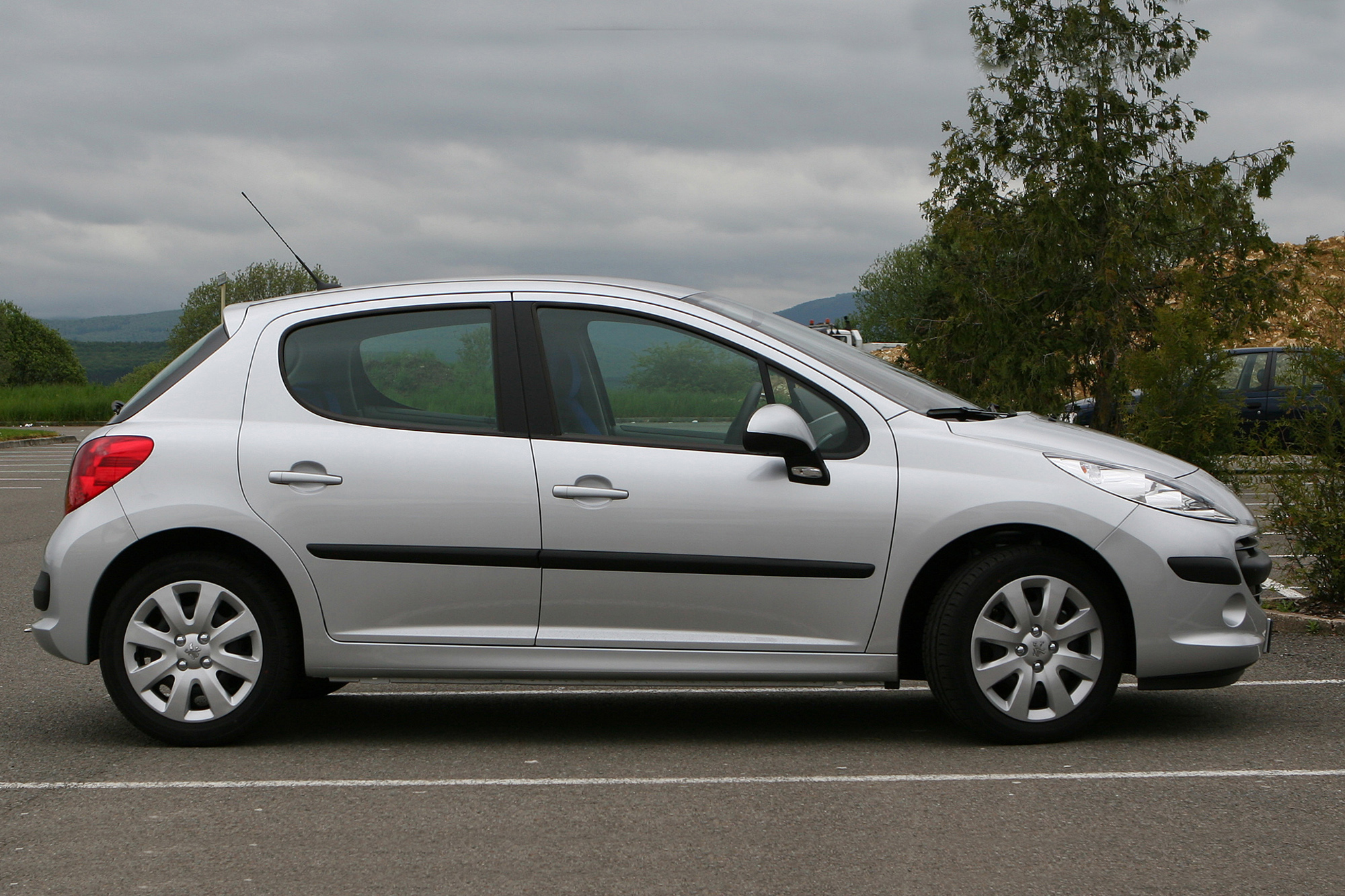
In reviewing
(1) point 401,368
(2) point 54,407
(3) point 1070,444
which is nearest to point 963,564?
(3) point 1070,444

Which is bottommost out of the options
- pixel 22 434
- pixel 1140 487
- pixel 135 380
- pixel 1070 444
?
pixel 22 434

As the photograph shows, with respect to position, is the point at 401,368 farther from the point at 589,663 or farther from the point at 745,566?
the point at 745,566

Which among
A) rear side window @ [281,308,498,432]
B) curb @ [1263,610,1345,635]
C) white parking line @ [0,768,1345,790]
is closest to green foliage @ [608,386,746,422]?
rear side window @ [281,308,498,432]

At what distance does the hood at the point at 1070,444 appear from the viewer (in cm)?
522

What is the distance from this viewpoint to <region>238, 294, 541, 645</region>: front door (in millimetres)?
5207

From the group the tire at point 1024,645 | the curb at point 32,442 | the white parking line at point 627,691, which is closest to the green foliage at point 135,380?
the curb at point 32,442

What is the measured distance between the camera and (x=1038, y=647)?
5129 millimetres

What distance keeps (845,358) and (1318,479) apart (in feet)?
11.0

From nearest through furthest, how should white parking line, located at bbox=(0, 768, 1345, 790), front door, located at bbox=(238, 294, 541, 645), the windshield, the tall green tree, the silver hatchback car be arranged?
white parking line, located at bbox=(0, 768, 1345, 790) < the silver hatchback car < front door, located at bbox=(238, 294, 541, 645) < the windshield < the tall green tree

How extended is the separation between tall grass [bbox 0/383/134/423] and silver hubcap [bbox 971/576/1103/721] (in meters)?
51.9

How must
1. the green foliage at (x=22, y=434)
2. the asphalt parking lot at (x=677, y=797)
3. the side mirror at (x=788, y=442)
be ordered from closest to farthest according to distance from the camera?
the asphalt parking lot at (x=677, y=797)
the side mirror at (x=788, y=442)
the green foliage at (x=22, y=434)

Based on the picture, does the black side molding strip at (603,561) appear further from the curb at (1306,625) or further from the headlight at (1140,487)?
the curb at (1306,625)

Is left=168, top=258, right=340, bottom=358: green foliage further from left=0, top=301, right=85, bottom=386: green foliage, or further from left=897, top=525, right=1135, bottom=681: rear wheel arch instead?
left=897, top=525, right=1135, bottom=681: rear wheel arch

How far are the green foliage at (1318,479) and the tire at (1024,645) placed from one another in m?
2.93
